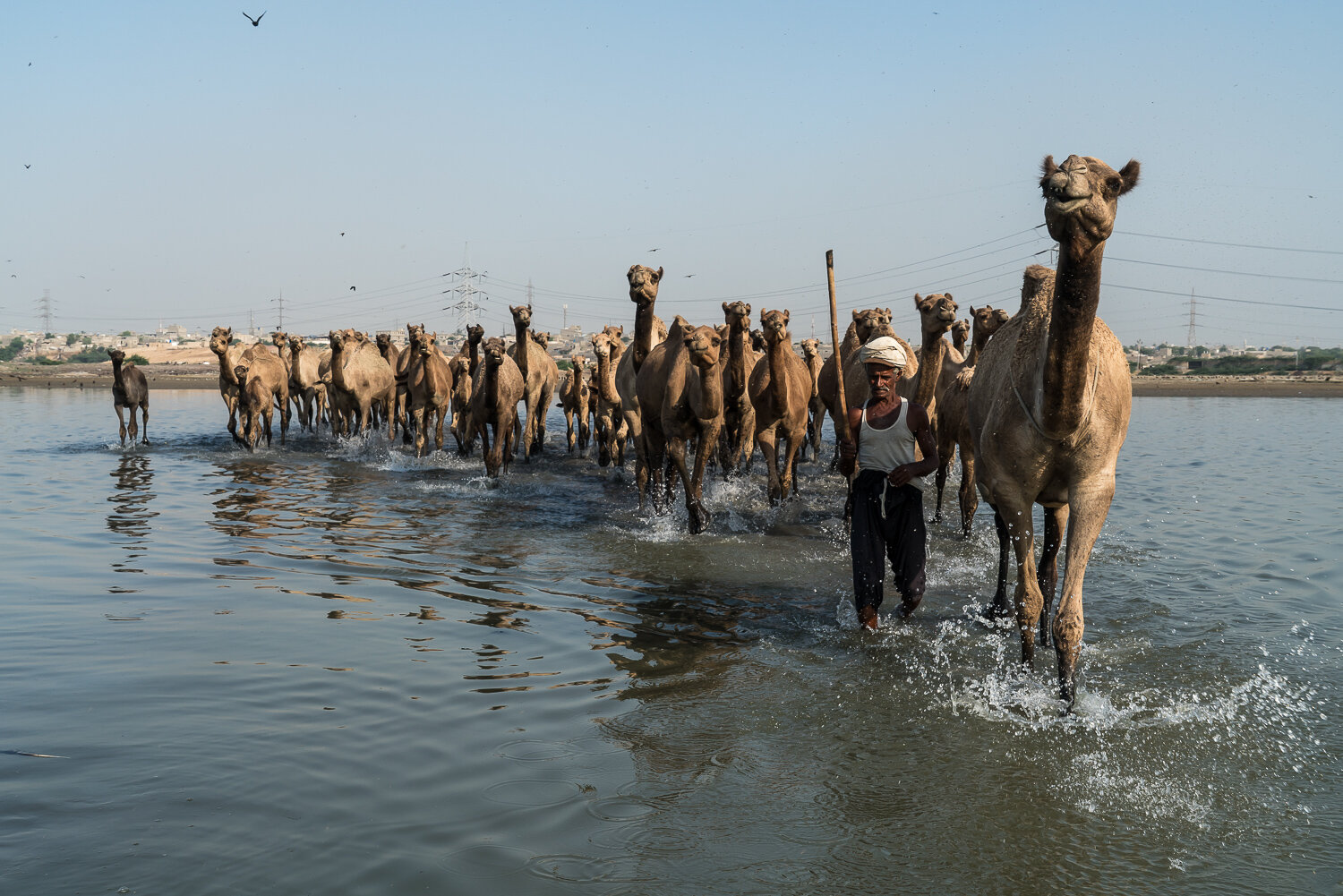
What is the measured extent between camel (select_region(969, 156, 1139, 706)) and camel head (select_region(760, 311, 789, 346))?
551 centimetres

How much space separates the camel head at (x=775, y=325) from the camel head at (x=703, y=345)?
1295 mm

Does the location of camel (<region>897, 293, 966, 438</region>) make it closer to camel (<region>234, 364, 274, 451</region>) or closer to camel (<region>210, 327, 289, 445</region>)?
camel (<region>234, 364, 274, 451</region>)

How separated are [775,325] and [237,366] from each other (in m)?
16.7

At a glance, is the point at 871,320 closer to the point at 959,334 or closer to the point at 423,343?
the point at 959,334

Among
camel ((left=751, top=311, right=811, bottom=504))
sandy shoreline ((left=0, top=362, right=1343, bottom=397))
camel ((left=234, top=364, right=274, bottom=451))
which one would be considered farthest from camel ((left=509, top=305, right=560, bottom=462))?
sandy shoreline ((left=0, top=362, right=1343, bottom=397))

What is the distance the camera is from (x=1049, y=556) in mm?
7109

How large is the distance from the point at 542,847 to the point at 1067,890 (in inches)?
79.1

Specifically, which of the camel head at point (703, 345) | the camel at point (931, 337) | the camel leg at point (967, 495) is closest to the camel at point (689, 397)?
the camel head at point (703, 345)

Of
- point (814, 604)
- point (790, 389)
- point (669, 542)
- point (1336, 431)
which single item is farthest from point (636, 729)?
point (1336, 431)

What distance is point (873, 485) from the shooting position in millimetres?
7227

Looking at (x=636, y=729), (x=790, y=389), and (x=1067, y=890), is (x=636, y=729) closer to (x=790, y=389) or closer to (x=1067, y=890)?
(x=1067, y=890)

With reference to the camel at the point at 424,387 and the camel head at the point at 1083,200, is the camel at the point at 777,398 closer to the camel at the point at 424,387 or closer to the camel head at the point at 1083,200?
the camel head at the point at 1083,200

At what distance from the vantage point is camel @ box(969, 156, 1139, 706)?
16.3 ft

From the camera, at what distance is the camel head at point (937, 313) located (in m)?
9.55
